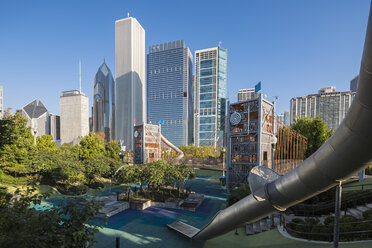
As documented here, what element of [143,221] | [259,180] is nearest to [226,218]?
[259,180]

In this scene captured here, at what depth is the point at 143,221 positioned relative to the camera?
55.3ft

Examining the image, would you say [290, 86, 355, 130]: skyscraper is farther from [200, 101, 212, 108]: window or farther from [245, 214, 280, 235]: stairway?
[245, 214, 280, 235]: stairway

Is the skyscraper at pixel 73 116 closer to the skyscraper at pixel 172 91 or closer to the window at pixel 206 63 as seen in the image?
the skyscraper at pixel 172 91

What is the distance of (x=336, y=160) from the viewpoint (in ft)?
14.6

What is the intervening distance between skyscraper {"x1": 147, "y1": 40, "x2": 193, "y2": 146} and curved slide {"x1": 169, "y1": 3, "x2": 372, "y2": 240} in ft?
458

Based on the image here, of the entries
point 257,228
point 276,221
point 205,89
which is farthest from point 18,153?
point 205,89

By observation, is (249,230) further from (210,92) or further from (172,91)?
(172,91)

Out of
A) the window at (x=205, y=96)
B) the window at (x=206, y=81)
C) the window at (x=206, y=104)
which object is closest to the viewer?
the window at (x=206, y=104)

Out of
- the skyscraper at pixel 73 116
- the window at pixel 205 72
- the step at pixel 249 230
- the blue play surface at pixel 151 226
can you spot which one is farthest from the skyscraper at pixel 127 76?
the step at pixel 249 230

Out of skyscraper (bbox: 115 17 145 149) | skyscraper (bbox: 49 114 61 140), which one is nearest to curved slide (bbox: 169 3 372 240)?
skyscraper (bbox: 115 17 145 149)

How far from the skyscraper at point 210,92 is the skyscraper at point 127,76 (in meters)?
→ 66.6

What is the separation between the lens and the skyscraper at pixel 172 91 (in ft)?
493

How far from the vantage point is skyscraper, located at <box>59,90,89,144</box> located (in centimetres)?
16212

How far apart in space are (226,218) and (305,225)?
5.18 m
